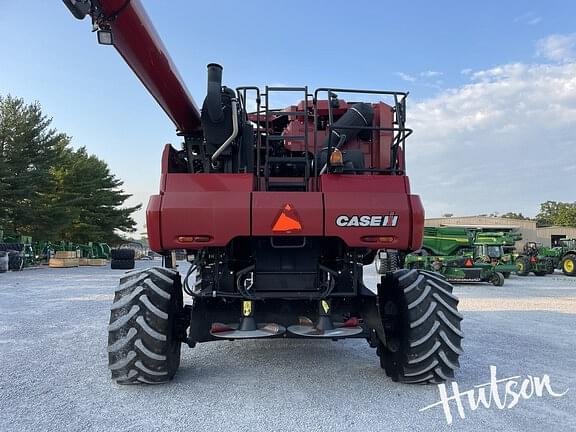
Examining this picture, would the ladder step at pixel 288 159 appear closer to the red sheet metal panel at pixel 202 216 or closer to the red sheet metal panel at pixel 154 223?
the red sheet metal panel at pixel 202 216

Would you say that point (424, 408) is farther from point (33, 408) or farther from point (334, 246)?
point (33, 408)

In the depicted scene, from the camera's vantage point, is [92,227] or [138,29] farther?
[92,227]

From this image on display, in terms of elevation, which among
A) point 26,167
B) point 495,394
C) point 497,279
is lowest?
point 497,279

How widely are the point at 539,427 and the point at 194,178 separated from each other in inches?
131

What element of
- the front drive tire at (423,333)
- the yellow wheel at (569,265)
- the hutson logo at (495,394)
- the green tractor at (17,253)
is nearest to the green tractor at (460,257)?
the yellow wheel at (569,265)

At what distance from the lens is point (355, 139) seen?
5113 millimetres

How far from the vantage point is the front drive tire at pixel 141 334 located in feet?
13.0

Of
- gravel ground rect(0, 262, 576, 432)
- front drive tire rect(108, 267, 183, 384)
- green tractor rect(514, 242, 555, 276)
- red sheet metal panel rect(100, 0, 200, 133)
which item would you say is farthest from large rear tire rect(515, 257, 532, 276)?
front drive tire rect(108, 267, 183, 384)

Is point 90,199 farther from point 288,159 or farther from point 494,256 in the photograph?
point 288,159

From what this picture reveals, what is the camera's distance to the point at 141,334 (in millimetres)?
3947

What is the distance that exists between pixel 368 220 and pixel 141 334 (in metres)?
2.23

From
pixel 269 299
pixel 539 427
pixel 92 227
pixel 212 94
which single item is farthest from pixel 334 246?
pixel 92 227

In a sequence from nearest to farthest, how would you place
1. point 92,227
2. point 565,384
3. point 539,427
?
1. point 539,427
2. point 565,384
3. point 92,227

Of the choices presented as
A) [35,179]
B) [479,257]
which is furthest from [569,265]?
[35,179]
